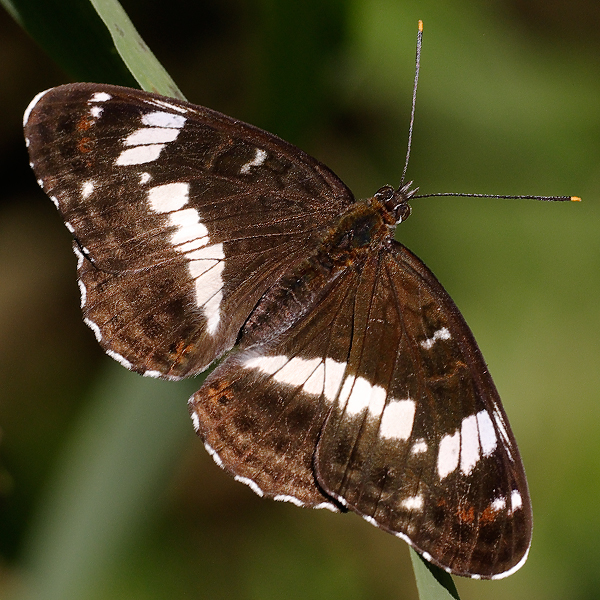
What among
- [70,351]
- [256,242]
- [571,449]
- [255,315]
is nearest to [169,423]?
[255,315]

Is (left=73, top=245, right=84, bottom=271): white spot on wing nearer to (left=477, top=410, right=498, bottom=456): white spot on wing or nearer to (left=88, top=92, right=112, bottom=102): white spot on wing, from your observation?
(left=88, top=92, right=112, bottom=102): white spot on wing

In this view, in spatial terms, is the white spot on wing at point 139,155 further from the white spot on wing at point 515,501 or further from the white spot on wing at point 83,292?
the white spot on wing at point 515,501

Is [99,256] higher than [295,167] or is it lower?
lower

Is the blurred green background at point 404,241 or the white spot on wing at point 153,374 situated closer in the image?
the white spot on wing at point 153,374

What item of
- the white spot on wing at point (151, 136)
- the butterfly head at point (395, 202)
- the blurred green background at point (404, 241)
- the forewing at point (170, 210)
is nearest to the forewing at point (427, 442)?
the butterfly head at point (395, 202)

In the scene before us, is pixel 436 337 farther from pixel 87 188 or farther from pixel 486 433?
pixel 87 188

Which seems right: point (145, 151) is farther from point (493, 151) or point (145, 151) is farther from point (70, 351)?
point (493, 151)
